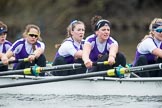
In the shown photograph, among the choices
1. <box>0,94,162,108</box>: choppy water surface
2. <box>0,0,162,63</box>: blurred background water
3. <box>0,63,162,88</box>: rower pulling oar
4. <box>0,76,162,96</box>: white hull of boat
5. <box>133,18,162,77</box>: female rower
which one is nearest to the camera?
<box>0,63,162,88</box>: rower pulling oar

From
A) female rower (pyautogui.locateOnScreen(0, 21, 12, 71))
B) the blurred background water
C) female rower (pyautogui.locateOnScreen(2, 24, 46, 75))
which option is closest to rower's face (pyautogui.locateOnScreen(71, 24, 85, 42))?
female rower (pyautogui.locateOnScreen(2, 24, 46, 75))

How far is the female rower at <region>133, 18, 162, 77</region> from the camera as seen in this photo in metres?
9.92

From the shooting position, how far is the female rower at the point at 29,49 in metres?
11.0

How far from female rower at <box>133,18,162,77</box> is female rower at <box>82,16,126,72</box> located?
329 millimetres

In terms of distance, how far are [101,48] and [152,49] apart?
94cm

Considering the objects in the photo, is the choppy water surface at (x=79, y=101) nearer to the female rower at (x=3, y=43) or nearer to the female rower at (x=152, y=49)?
the female rower at (x=152, y=49)

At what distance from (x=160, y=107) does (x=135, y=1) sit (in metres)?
17.3

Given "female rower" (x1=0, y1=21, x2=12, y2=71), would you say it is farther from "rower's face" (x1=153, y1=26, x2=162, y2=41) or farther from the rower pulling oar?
"rower's face" (x1=153, y1=26, x2=162, y2=41)

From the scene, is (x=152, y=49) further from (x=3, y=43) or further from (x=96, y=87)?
(x=3, y=43)

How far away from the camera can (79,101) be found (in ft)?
32.1

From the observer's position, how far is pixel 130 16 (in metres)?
26.0

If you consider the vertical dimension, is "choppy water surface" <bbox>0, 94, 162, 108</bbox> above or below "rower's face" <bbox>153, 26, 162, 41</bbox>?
below

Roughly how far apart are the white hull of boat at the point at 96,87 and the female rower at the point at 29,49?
65 centimetres

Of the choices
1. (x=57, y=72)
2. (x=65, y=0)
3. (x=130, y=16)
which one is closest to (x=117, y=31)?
(x=130, y=16)
